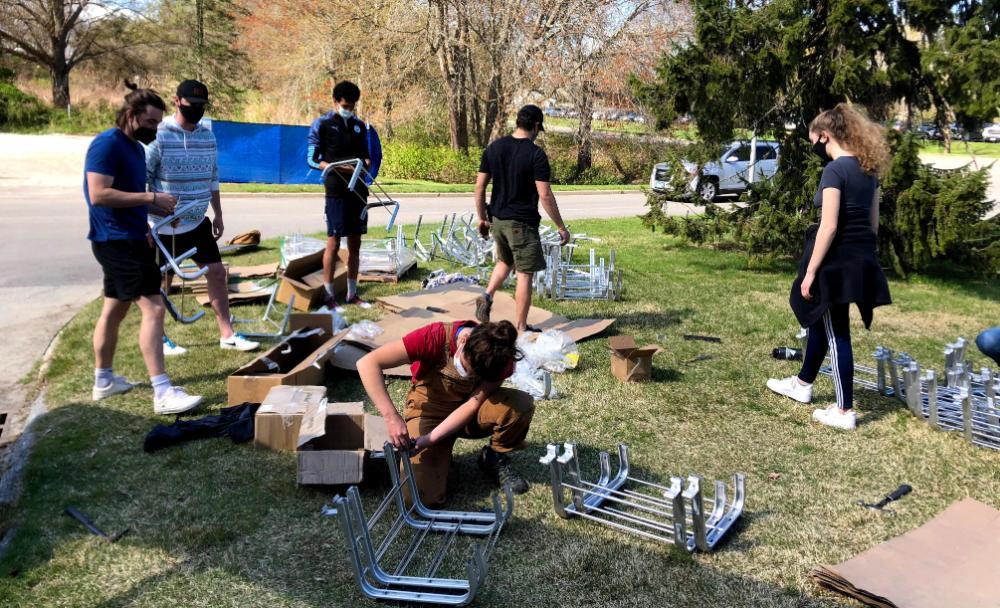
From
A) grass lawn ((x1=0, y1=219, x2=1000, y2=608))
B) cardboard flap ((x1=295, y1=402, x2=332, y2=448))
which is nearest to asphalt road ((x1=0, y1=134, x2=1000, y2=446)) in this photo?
grass lawn ((x1=0, y1=219, x2=1000, y2=608))

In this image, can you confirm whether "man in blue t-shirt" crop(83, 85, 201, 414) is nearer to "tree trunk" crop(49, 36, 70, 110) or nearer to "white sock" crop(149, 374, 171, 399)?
"white sock" crop(149, 374, 171, 399)

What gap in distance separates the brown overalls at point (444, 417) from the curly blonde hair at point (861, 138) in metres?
2.44

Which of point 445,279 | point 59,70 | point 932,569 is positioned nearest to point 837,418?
point 932,569

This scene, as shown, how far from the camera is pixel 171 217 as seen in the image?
4.89 metres

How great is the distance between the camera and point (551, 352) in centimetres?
556

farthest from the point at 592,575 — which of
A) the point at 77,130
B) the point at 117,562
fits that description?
the point at 77,130

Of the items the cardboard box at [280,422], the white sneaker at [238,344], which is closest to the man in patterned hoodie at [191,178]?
the white sneaker at [238,344]

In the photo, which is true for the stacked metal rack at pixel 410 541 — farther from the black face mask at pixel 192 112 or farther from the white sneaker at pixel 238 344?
the black face mask at pixel 192 112

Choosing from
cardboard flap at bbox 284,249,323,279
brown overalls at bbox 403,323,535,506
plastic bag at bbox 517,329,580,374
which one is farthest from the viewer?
cardboard flap at bbox 284,249,323,279

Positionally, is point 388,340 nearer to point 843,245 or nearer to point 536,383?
point 536,383

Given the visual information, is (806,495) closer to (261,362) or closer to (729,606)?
(729,606)

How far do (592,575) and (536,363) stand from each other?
2.51 meters

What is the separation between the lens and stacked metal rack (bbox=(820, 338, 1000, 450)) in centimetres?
434

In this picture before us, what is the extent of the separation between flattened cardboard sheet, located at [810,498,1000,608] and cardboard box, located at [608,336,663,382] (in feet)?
7.13
